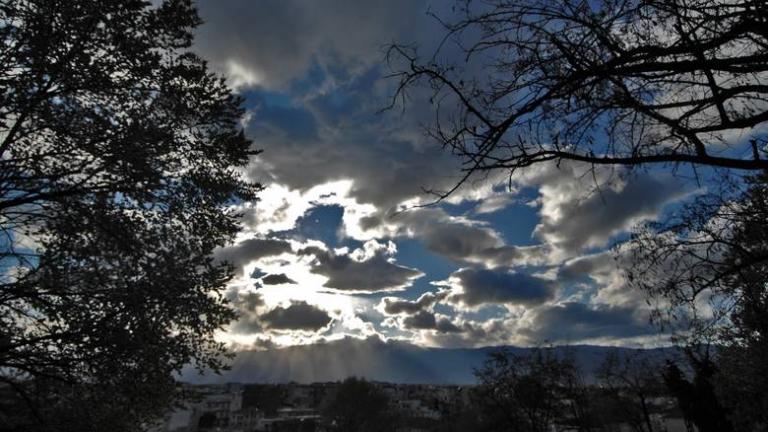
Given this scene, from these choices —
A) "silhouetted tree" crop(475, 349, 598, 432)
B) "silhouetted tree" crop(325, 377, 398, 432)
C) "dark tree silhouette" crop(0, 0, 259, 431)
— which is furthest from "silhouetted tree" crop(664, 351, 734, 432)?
"silhouetted tree" crop(325, 377, 398, 432)

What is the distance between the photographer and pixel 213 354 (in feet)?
30.2

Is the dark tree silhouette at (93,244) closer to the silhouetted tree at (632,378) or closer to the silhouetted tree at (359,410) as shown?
the silhouetted tree at (632,378)

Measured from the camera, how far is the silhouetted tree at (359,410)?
7756 cm

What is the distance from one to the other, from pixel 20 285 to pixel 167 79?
16.2 feet

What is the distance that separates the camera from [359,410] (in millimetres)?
80812

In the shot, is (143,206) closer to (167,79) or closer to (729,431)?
(167,79)

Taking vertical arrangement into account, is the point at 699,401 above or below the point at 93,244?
below

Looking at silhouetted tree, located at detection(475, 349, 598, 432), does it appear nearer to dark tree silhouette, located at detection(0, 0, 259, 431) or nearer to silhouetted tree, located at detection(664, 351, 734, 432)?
silhouetted tree, located at detection(664, 351, 734, 432)

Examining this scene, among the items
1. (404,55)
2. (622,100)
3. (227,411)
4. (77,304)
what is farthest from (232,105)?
(227,411)

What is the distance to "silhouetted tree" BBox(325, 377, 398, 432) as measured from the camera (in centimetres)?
7756

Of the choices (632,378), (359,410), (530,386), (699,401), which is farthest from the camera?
(359,410)

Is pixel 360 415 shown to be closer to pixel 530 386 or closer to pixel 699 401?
pixel 530 386

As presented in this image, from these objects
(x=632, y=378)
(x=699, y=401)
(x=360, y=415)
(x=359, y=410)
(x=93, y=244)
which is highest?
(x=93, y=244)

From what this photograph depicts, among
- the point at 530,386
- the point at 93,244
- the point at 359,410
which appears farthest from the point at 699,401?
the point at 359,410
